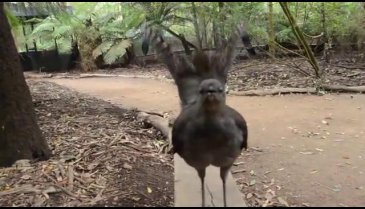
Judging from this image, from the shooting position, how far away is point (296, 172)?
382cm

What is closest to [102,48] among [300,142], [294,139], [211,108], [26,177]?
[294,139]

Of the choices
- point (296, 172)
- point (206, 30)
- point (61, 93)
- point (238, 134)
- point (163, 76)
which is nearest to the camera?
point (238, 134)

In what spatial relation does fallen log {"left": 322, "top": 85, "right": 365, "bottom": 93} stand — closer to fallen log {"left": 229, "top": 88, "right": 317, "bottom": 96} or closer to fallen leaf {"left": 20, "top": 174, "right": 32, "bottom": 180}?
fallen log {"left": 229, "top": 88, "right": 317, "bottom": 96}

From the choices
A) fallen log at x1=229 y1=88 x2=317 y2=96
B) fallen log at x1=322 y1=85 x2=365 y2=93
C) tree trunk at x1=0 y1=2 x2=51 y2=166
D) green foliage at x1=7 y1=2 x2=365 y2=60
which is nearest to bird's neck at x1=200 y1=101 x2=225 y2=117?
tree trunk at x1=0 y1=2 x2=51 y2=166

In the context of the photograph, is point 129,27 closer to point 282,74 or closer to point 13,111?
point 282,74

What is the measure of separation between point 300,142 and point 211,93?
300 cm

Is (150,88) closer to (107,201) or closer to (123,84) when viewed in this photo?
(123,84)

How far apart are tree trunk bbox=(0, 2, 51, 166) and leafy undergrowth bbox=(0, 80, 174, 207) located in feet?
0.34

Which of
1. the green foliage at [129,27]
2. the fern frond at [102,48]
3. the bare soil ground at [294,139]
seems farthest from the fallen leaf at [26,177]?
the fern frond at [102,48]

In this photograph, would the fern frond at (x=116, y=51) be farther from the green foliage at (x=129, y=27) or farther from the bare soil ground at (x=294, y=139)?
the bare soil ground at (x=294, y=139)

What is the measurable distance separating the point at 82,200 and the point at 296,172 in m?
1.84

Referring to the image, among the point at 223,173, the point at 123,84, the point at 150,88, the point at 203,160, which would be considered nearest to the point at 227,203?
the point at 223,173

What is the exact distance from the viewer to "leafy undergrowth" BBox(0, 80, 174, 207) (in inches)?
111

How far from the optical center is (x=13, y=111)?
3.34m
